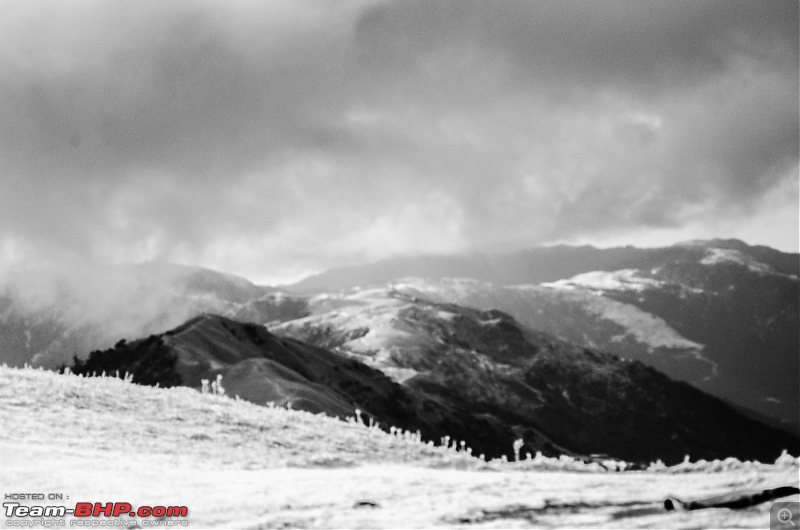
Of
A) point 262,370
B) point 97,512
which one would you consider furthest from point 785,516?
point 262,370

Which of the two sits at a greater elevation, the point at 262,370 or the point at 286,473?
the point at 262,370

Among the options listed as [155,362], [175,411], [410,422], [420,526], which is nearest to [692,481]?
[420,526]

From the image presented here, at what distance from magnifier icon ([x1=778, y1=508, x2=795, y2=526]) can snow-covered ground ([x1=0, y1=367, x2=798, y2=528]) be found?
19 centimetres

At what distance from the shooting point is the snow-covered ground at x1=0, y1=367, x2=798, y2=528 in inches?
448

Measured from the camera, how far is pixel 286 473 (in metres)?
16.0

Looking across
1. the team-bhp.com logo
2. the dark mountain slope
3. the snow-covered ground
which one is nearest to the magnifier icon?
the snow-covered ground

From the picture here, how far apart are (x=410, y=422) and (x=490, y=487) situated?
16017cm

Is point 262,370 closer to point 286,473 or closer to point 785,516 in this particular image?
point 286,473

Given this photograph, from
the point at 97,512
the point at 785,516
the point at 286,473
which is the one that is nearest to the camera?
the point at 785,516

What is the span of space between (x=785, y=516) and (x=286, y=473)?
931cm

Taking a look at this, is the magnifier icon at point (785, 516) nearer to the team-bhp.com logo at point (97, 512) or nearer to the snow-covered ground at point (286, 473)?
the snow-covered ground at point (286, 473)

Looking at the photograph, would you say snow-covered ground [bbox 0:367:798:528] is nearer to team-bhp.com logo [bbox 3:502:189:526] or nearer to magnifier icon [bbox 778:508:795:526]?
magnifier icon [bbox 778:508:795:526]

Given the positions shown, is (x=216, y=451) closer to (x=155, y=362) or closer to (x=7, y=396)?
(x=7, y=396)

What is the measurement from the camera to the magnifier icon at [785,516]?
364 inches
